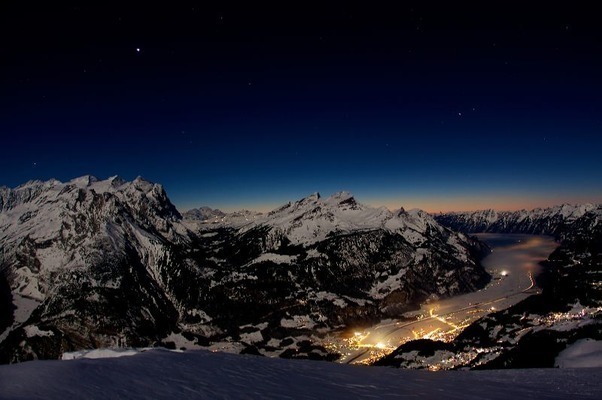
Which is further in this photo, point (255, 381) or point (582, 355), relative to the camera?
point (582, 355)

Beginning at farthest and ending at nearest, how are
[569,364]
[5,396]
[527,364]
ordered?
[527,364] → [569,364] → [5,396]

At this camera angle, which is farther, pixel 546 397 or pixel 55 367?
pixel 55 367

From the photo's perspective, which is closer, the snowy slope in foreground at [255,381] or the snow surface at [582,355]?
the snowy slope in foreground at [255,381]

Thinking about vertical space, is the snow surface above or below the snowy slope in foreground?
below

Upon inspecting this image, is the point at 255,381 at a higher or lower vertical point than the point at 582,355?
higher

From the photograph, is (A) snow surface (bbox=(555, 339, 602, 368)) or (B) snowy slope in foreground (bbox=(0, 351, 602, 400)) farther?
(A) snow surface (bbox=(555, 339, 602, 368))

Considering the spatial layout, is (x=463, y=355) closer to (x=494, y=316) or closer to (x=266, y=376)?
(x=494, y=316)

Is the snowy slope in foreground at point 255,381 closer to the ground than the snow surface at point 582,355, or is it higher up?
higher up

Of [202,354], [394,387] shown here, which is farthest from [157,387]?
[394,387]
